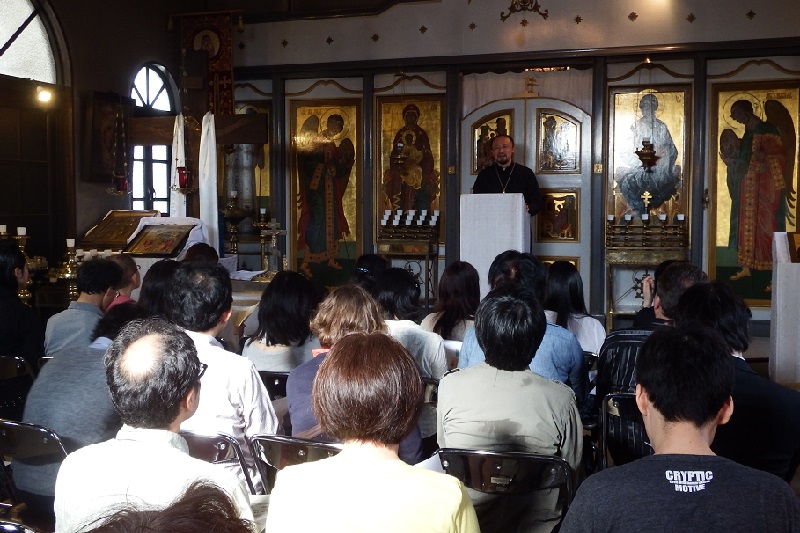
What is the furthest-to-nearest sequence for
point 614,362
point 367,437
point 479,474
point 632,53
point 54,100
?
point 632,53 → point 54,100 → point 614,362 → point 479,474 → point 367,437

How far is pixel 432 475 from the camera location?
5.67 ft

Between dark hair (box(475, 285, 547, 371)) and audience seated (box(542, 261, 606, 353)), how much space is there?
6.05 ft

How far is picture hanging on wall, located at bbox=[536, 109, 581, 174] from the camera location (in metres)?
11.0

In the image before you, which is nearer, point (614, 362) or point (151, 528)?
point (151, 528)

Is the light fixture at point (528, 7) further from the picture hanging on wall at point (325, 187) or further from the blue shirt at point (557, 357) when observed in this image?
the blue shirt at point (557, 357)

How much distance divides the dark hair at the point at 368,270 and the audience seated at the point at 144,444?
10.9 feet

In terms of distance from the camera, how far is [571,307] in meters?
4.91

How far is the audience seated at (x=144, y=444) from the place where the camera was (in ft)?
6.31

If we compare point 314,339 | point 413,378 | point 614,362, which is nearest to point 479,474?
point 413,378

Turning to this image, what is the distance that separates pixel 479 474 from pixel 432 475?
789mm

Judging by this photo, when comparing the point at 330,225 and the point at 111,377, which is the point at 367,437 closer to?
the point at 111,377

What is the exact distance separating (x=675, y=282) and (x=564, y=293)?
664 millimetres

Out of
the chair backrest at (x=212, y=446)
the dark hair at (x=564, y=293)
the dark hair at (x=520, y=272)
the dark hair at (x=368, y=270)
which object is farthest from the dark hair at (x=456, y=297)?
the chair backrest at (x=212, y=446)

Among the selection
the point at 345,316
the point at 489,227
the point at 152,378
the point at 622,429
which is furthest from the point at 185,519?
the point at 489,227
